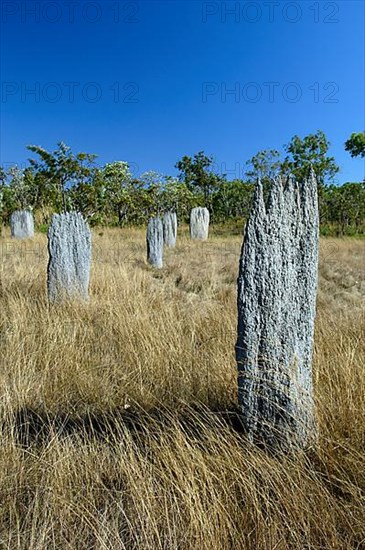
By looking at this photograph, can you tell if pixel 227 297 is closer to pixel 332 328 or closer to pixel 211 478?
pixel 332 328

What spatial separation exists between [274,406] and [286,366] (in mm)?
209

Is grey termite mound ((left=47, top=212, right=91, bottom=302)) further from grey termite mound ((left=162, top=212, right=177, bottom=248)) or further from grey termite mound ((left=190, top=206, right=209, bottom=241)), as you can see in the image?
grey termite mound ((left=190, top=206, right=209, bottom=241))

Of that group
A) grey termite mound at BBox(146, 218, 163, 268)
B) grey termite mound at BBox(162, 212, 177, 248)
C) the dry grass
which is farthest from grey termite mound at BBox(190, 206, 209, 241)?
the dry grass

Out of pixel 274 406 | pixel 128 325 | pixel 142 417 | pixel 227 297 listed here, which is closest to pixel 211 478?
pixel 274 406

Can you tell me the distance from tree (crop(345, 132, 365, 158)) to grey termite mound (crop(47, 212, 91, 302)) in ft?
61.6

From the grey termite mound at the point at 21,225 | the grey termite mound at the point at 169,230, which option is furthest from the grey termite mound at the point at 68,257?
the grey termite mound at the point at 21,225

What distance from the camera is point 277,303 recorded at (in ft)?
6.38

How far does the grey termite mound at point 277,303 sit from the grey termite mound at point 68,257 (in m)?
3.39

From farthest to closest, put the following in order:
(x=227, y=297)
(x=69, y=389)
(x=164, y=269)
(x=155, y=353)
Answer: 1. (x=164, y=269)
2. (x=227, y=297)
3. (x=155, y=353)
4. (x=69, y=389)

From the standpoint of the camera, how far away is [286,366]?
1939 mm

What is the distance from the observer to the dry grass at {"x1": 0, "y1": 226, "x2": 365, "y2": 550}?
55.9 inches

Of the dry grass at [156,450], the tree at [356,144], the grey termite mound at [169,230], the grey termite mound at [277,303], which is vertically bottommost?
the dry grass at [156,450]

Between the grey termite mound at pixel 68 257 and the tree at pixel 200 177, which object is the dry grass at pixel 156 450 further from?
the tree at pixel 200 177

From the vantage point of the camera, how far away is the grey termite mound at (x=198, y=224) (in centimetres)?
1513
